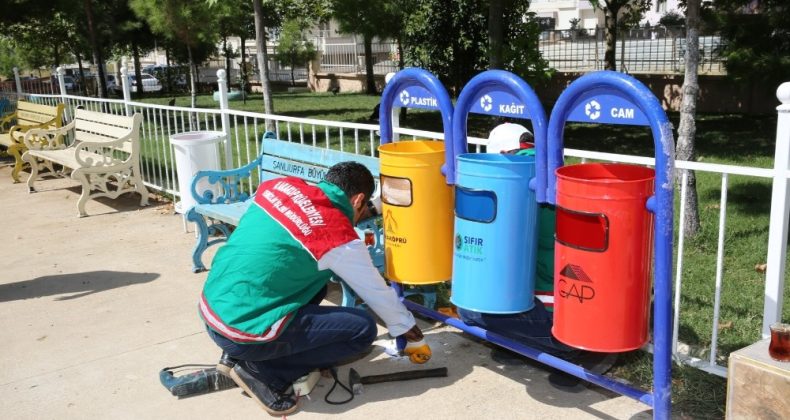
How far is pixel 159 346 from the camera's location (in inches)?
176

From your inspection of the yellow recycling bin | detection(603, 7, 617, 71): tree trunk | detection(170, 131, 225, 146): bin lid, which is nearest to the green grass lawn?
the yellow recycling bin

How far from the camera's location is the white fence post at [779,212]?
115 inches

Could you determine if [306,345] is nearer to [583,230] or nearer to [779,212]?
[583,230]

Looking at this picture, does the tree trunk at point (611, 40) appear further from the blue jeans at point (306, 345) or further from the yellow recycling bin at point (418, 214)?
the blue jeans at point (306, 345)

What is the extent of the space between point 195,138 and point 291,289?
3.54 meters

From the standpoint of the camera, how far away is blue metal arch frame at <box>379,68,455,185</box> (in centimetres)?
373

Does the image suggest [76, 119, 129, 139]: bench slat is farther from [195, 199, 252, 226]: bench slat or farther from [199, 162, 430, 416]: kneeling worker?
[199, 162, 430, 416]: kneeling worker

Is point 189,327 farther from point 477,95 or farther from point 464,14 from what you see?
point 464,14

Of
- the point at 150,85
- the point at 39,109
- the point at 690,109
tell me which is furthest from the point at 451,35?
the point at 150,85

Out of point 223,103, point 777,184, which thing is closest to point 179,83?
point 223,103

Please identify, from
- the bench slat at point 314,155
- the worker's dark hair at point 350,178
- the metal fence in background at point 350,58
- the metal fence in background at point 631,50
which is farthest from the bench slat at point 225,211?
the metal fence in background at point 350,58

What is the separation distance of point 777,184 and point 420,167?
1.63m

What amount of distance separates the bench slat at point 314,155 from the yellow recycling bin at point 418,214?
0.75 m

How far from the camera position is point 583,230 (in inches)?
117
